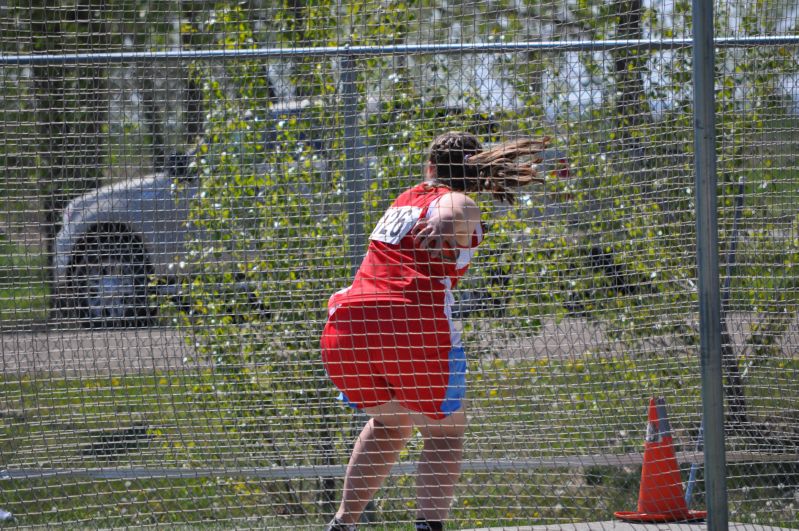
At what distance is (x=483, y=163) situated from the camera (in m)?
3.80

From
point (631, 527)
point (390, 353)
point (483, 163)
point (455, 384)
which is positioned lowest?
point (631, 527)

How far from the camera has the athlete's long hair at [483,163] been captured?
381cm

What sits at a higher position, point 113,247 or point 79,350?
point 113,247

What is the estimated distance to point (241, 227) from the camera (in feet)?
16.0

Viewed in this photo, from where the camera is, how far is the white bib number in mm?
3764

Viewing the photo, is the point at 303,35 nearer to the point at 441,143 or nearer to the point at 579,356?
the point at 441,143

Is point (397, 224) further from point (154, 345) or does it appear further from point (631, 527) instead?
point (631, 527)

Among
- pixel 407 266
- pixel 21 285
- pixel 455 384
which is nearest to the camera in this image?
pixel 455 384

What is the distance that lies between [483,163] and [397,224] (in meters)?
0.43

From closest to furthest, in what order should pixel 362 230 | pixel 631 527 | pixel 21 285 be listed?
1. pixel 631 527
2. pixel 21 285
3. pixel 362 230

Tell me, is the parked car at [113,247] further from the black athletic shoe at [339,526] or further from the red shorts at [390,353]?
the black athletic shoe at [339,526]

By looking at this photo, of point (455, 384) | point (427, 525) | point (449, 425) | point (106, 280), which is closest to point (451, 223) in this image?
point (455, 384)

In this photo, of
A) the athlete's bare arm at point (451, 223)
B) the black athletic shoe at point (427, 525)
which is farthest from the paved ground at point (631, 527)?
the athlete's bare arm at point (451, 223)

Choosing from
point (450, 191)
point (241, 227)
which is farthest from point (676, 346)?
point (241, 227)
